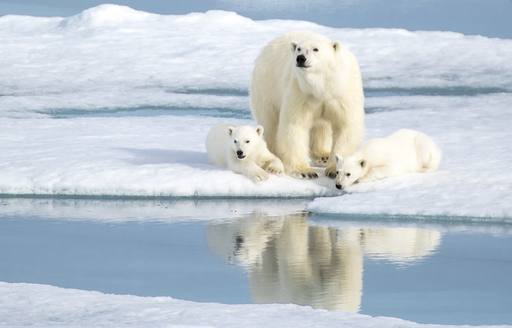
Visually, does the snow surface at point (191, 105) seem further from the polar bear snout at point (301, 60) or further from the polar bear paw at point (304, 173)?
the polar bear snout at point (301, 60)

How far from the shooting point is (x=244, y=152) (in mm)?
7270

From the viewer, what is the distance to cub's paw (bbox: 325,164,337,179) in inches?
296

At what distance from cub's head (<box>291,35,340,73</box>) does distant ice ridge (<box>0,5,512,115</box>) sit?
6.04 m

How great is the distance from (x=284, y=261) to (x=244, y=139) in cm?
181

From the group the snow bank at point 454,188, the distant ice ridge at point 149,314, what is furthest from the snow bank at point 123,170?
the distant ice ridge at point 149,314

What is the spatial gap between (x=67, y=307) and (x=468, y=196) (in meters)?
3.08

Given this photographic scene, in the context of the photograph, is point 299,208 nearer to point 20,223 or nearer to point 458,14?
point 20,223

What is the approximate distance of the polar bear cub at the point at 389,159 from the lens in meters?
7.17

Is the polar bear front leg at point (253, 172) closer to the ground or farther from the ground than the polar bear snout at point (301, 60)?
closer to the ground

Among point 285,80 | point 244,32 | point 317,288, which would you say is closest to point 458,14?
point 244,32

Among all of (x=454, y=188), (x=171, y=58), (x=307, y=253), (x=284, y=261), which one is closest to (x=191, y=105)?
(x=171, y=58)

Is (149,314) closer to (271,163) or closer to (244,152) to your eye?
(244,152)

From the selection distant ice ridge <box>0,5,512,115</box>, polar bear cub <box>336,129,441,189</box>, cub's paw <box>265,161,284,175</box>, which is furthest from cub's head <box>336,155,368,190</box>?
distant ice ridge <box>0,5,512,115</box>

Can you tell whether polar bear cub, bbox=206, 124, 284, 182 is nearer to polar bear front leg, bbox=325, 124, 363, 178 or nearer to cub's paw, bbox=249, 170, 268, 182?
cub's paw, bbox=249, 170, 268, 182
